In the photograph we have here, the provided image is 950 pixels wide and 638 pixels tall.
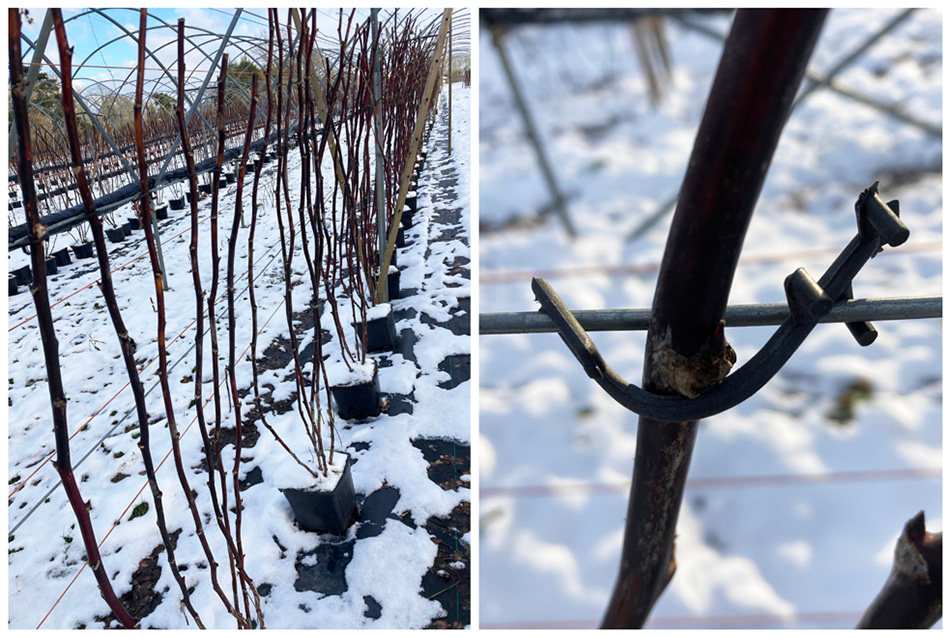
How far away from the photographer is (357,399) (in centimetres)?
210

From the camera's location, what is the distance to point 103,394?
2.46 m

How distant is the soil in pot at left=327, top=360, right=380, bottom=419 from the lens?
2.07 m

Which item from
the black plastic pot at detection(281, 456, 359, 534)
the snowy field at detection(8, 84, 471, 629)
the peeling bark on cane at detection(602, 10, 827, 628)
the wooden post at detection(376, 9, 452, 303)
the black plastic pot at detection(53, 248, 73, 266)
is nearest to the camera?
the peeling bark on cane at detection(602, 10, 827, 628)

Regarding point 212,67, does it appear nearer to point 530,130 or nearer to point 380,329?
point 380,329

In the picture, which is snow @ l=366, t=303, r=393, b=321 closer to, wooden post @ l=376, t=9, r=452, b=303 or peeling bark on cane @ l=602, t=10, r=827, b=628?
wooden post @ l=376, t=9, r=452, b=303

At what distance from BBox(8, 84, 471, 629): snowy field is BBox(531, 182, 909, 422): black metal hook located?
1.27 m

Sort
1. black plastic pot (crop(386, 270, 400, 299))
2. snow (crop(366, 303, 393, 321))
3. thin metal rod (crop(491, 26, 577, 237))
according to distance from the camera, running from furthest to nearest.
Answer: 1. black plastic pot (crop(386, 270, 400, 299))
2. snow (crop(366, 303, 393, 321))
3. thin metal rod (crop(491, 26, 577, 237))

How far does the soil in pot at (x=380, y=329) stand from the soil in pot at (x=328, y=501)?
101cm

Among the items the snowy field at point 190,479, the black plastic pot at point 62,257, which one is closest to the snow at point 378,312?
the snowy field at point 190,479

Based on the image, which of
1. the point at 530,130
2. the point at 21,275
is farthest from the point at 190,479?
the point at 21,275

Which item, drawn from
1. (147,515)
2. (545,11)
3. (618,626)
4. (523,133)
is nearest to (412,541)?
(147,515)

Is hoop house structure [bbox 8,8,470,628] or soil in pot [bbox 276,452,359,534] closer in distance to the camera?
hoop house structure [bbox 8,8,470,628]

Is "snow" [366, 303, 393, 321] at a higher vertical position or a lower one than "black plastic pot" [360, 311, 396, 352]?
higher

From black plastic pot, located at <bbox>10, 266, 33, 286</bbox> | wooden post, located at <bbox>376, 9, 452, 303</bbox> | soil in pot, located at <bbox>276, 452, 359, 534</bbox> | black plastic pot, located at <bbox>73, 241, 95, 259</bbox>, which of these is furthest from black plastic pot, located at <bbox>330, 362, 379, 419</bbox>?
black plastic pot, located at <bbox>73, 241, 95, 259</bbox>
